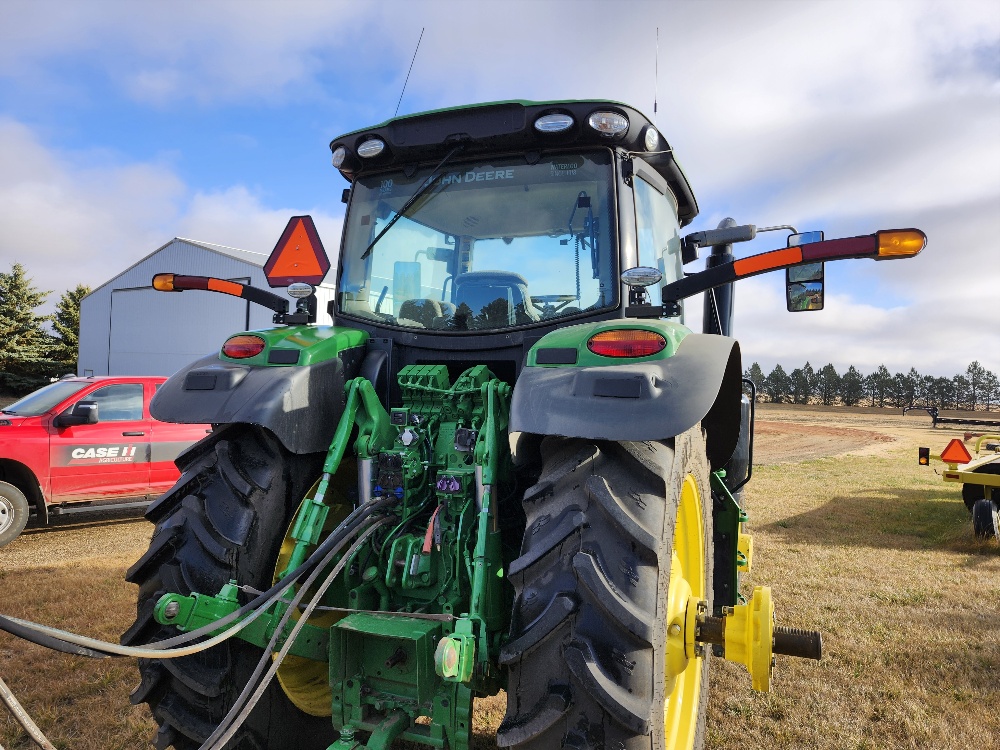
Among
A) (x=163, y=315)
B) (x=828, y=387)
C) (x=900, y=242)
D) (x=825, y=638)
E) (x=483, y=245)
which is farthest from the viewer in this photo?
(x=828, y=387)

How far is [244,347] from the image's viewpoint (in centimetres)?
292

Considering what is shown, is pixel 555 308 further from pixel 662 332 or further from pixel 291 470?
pixel 291 470

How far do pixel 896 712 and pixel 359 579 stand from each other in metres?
2.86

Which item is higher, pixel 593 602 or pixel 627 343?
pixel 627 343

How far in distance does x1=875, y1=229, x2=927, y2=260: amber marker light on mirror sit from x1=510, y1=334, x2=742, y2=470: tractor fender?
0.61 m

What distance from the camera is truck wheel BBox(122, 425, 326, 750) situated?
2.38 m

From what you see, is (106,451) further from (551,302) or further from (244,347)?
(551,302)

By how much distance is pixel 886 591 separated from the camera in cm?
571

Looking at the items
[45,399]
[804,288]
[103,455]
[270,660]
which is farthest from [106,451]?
[804,288]

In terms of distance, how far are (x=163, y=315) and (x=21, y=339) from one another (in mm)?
13615

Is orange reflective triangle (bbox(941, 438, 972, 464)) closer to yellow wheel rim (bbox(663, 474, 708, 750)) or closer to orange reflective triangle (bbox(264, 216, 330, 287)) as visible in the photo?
yellow wheel rim (bbox(663, 474, 708, 750))

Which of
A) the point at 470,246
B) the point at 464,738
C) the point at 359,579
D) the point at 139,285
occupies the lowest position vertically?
the point at 464,738

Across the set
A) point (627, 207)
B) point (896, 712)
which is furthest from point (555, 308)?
point (896, 712)

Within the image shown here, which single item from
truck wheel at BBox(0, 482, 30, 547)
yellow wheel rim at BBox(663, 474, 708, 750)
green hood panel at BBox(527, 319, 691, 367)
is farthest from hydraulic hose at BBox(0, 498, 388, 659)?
truck wheel at BBox(0, 482, 30, 547)
